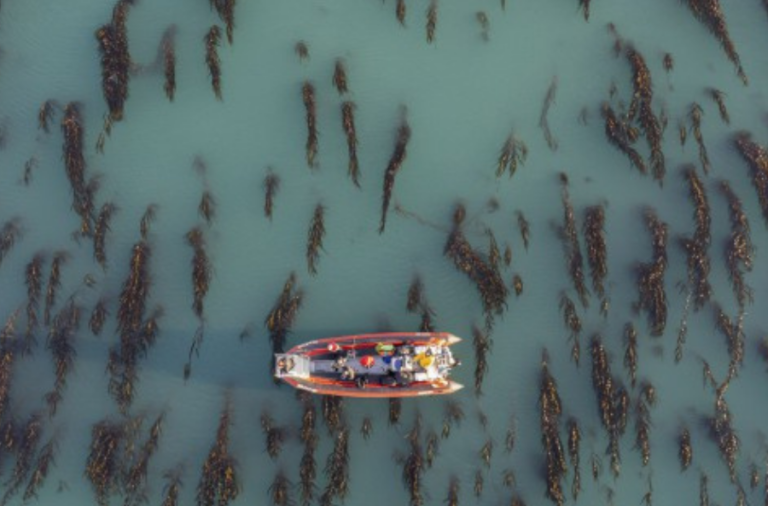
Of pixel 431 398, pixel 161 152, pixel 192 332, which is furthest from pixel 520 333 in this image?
pixel 161 152

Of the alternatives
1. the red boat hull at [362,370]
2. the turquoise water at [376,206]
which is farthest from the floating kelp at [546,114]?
the red boat hull at [362,370]

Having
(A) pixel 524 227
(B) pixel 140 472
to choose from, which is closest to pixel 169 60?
(A) pixel 524 227

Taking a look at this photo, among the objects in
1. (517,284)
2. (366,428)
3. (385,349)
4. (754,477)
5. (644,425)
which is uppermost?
(517,284)

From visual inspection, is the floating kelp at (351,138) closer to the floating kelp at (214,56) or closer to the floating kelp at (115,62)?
the floating kelp at (214,56)

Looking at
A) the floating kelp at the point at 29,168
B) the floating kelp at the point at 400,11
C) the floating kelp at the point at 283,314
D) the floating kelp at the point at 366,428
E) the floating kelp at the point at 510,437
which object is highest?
the floating kelp at the point at 400,11

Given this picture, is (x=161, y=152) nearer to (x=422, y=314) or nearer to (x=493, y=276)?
(x=422, y=314)

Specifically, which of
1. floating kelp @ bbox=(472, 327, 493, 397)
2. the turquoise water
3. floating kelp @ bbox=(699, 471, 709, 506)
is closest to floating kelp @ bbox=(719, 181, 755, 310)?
the turquoise water

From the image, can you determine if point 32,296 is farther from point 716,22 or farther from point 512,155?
point 716,22
